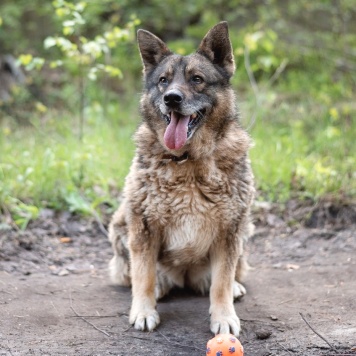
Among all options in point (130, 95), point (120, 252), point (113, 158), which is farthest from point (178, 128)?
point (130, 95)

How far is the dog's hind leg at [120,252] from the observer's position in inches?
184

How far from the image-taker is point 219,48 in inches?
174

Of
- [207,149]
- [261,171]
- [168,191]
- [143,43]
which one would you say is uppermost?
[143,43]

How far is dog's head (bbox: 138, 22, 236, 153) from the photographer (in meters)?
A: 4.10

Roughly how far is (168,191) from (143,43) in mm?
1191

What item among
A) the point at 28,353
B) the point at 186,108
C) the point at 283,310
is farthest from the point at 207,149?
the point at 28,353

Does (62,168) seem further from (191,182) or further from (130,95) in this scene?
(130,95)

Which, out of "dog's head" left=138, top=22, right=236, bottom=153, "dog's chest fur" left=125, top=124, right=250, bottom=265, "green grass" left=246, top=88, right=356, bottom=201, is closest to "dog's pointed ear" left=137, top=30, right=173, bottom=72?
"dog's head" left=138, top=22, right=236, bottom=153

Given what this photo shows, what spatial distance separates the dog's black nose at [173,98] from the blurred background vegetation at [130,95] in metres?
2.18

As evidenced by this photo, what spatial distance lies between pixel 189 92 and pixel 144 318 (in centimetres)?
158

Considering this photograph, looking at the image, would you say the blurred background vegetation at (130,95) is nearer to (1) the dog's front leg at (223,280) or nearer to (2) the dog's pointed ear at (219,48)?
(2) the dog's pointed ear at (219,48)

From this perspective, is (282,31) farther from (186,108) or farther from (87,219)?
(186,108)

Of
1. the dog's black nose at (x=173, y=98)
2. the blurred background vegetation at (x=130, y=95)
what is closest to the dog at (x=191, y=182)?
the dog's black nose at (x=173, y=98)

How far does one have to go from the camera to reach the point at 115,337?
389 centimetres
